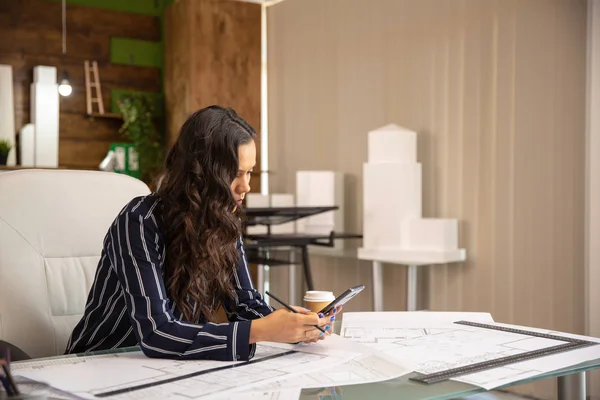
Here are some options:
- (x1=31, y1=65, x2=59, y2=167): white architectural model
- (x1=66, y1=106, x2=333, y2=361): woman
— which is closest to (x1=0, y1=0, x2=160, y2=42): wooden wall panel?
(x1=31, y1=65, x2=59, y2=167): white architectural model

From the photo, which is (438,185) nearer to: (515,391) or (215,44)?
(515,391)

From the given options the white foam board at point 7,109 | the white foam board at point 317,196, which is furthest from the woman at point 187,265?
the white foam board at point 7,109

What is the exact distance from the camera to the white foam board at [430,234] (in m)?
3.51

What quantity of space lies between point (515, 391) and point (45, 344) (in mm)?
2404

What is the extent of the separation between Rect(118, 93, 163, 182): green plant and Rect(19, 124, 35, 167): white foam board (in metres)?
0.65

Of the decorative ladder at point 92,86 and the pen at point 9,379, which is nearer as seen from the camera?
the pen at point 9,379

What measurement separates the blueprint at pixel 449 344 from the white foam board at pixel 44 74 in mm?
3646

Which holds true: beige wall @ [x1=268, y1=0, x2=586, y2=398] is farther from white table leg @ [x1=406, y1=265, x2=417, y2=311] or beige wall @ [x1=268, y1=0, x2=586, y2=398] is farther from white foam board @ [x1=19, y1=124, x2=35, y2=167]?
white foam board @ [x1=19, y1=124, x2=35, y2=167]

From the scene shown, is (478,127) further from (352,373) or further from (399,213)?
(352,373)

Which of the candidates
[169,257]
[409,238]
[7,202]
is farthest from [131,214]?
[409,238]

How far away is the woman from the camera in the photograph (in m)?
1.44

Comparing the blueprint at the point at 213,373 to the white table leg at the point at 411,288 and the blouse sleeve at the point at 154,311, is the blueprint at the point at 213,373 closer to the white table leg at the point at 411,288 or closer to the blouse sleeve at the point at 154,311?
the blouse sleeve at the point at 154,311

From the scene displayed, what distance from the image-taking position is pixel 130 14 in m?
5.39

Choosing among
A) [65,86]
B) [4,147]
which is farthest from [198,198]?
[4,147]
